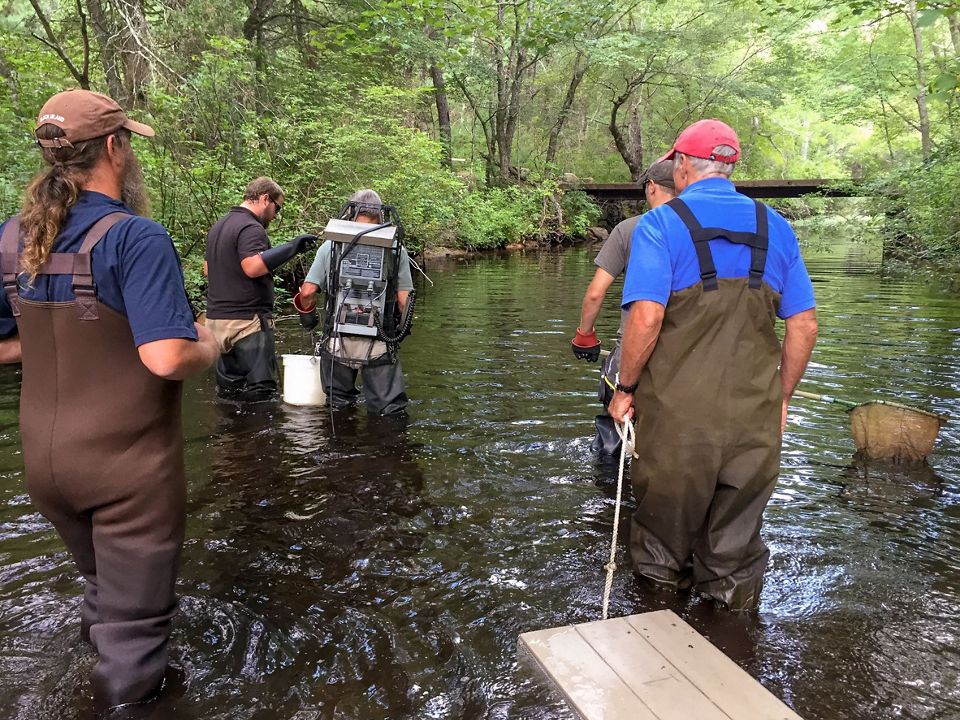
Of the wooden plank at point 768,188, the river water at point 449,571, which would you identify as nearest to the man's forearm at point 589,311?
the river water at point 449,571

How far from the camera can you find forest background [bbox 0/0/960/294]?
1067cm

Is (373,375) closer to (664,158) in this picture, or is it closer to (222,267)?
(222,267)

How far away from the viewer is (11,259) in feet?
7.85

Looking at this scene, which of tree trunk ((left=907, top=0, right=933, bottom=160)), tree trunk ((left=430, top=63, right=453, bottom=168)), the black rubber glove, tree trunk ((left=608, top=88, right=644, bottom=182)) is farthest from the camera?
tree trunk ((left=608, top=88, right=644, bottom=182))

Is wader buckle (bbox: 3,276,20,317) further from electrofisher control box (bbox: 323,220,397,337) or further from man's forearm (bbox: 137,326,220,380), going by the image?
electrofisher control box (bbox: 323,220,397,337)

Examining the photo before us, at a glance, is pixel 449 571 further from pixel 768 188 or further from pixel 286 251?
pixel 768 188

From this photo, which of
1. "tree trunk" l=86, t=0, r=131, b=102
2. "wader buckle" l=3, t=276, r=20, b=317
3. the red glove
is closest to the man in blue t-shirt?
the red glove

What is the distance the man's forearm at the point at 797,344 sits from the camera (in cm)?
323

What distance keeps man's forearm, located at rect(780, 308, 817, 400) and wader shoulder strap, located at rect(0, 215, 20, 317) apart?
9.94ft

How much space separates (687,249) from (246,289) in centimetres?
453

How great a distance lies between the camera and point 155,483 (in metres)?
2.46

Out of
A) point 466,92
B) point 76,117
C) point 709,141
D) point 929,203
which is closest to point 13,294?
point 76,117

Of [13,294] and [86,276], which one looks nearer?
[86,276]

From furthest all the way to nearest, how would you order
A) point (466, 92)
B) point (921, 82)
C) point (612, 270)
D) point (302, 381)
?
point (466, 92), point (921, 82), point (302, 381), point (612, 270)
